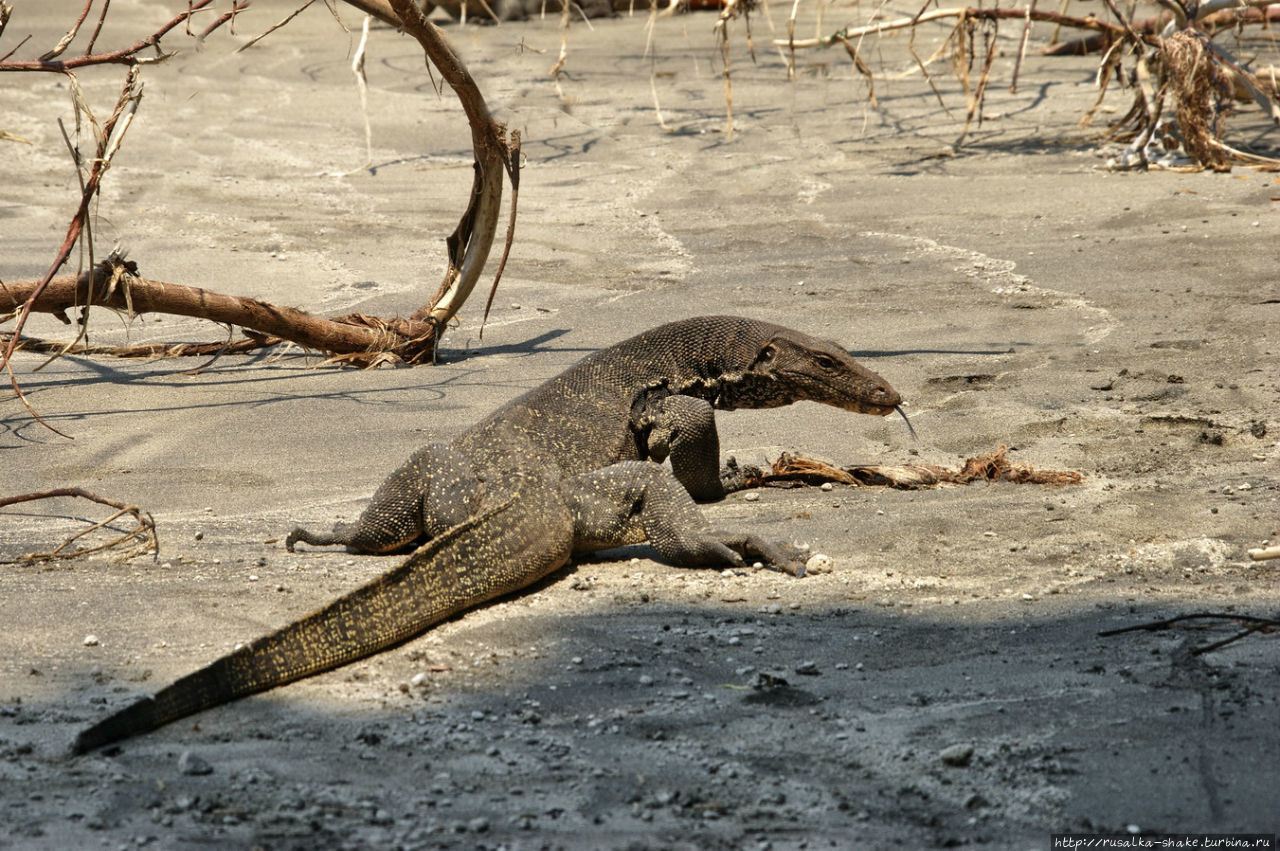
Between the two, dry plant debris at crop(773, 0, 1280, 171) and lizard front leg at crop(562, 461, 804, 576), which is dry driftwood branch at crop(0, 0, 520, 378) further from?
dry plant debris at crop(773, 0, 1280, 171)

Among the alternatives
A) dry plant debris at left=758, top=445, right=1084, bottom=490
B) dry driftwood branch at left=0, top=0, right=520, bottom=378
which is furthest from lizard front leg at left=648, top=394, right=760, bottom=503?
dry driftwood branch at left=0, top=0, right=520, bottom=378

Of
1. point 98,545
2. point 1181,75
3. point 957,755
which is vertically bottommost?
point 98,545

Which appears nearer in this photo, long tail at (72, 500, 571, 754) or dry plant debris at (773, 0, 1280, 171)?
long tail at (72, 500, 571, 754)

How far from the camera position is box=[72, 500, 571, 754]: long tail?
320 centimetres

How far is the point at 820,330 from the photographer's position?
26.2 ft

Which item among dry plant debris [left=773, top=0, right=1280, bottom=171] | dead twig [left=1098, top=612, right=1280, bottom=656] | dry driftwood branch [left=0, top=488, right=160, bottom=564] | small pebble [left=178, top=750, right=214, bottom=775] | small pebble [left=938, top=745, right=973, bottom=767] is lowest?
dry driftwood branch [left=0, top=488, right=160, bottom=564]

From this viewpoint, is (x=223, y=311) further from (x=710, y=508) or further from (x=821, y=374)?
(x=821, y=374)

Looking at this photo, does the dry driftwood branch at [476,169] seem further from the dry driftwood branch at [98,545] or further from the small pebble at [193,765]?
the small pebble at [193,765]

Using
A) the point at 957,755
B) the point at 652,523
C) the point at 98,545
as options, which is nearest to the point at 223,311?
the point at 98,545

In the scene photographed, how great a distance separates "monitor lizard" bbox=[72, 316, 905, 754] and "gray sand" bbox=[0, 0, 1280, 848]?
0.32ft

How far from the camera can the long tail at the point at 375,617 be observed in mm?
3195

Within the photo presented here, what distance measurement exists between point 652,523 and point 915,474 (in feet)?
4.96

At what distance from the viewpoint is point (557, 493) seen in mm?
4629

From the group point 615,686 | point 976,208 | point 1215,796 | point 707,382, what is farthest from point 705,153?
point 1215,796
